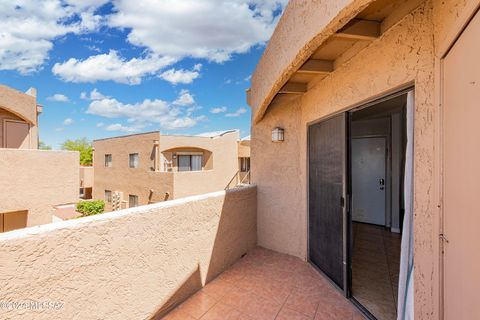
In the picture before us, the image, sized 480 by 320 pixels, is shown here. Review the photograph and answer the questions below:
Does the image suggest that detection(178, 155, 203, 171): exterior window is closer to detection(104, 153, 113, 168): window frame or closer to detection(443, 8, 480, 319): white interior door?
detection(104, 153, 113, 168): window frame

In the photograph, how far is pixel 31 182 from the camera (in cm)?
593

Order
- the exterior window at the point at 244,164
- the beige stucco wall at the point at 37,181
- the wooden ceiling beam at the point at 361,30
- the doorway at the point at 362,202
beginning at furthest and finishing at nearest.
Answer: the exterior window at the point at 244,164, the beige stucco wall at the point at 37,181, the doorway at the point at 362,202, the wooden ceiling beam at the point at 361,30

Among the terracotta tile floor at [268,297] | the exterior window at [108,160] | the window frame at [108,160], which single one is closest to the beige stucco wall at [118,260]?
the terracotta tile floor at [268,297]

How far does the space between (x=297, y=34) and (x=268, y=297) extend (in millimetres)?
3479

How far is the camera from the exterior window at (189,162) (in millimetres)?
17405

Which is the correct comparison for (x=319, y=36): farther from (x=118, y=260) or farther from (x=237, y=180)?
(x=237, y=180)

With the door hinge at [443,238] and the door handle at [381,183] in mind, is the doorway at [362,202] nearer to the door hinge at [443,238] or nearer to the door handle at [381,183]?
the door handle at [381,183]

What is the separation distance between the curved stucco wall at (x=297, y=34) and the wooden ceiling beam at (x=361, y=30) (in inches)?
15.4

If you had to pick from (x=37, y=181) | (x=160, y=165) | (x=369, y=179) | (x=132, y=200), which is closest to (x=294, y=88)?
(x=369, y=179)

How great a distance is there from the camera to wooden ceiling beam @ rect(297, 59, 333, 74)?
10.8ft

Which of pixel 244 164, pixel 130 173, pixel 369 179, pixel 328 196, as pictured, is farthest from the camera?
pixel 244 164

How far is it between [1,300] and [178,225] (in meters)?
1.68

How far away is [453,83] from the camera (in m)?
1.50

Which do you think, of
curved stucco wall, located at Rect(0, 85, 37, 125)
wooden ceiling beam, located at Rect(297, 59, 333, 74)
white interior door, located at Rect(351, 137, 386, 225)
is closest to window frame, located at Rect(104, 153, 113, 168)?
curved stucco wall, located at Rect(0, 85, 37, 125)
